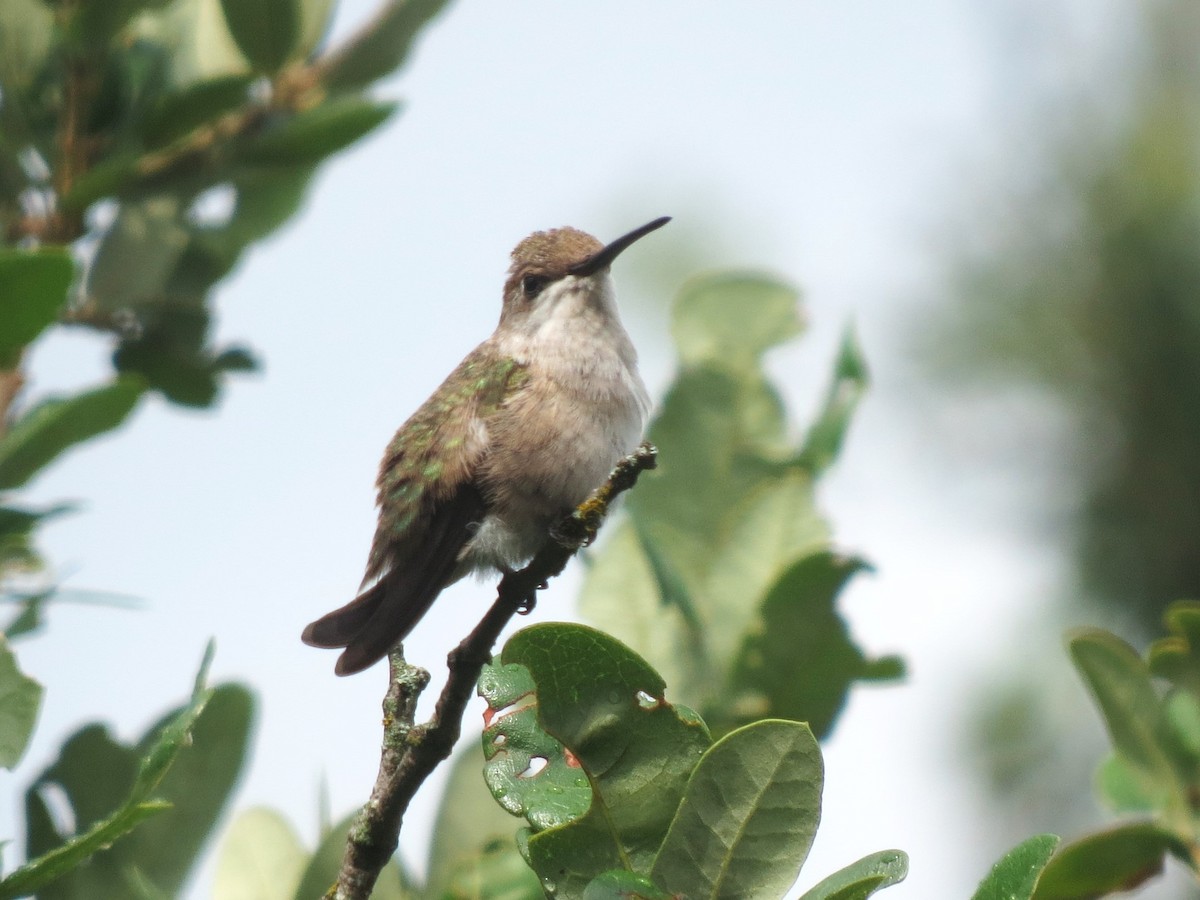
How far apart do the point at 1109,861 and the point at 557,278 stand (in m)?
3.06

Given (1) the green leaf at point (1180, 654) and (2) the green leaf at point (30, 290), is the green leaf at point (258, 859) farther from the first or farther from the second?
(1) the green leaf at point (1180, 654)

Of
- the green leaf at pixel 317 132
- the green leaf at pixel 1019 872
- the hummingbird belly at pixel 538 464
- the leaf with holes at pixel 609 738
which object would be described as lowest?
the green leaf at pixel 1019 872

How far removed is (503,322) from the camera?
4945 millimetres

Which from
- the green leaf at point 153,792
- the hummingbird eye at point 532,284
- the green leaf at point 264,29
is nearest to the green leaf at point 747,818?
the green leaf at point 153,792

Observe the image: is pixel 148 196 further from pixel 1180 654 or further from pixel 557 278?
pixel 1180 654

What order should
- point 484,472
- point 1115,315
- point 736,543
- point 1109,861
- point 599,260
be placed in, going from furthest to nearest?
point 1115,315 → point 599,260 → point 484,472 → point 736,543 → point 1109,861

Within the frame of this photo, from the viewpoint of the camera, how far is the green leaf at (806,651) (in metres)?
2.52

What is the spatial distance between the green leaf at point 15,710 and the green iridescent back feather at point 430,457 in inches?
63.3

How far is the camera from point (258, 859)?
252cm

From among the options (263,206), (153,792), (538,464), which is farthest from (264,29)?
(153,792)

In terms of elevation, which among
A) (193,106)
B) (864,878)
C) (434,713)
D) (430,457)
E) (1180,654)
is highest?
(193,106)

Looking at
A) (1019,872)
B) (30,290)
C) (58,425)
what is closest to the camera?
(1019,872)

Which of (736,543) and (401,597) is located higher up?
(401,597)

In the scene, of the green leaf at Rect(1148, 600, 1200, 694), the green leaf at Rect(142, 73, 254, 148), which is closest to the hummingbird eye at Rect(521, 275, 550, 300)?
the green leaf at Rect(142, 73, 254, 148)
